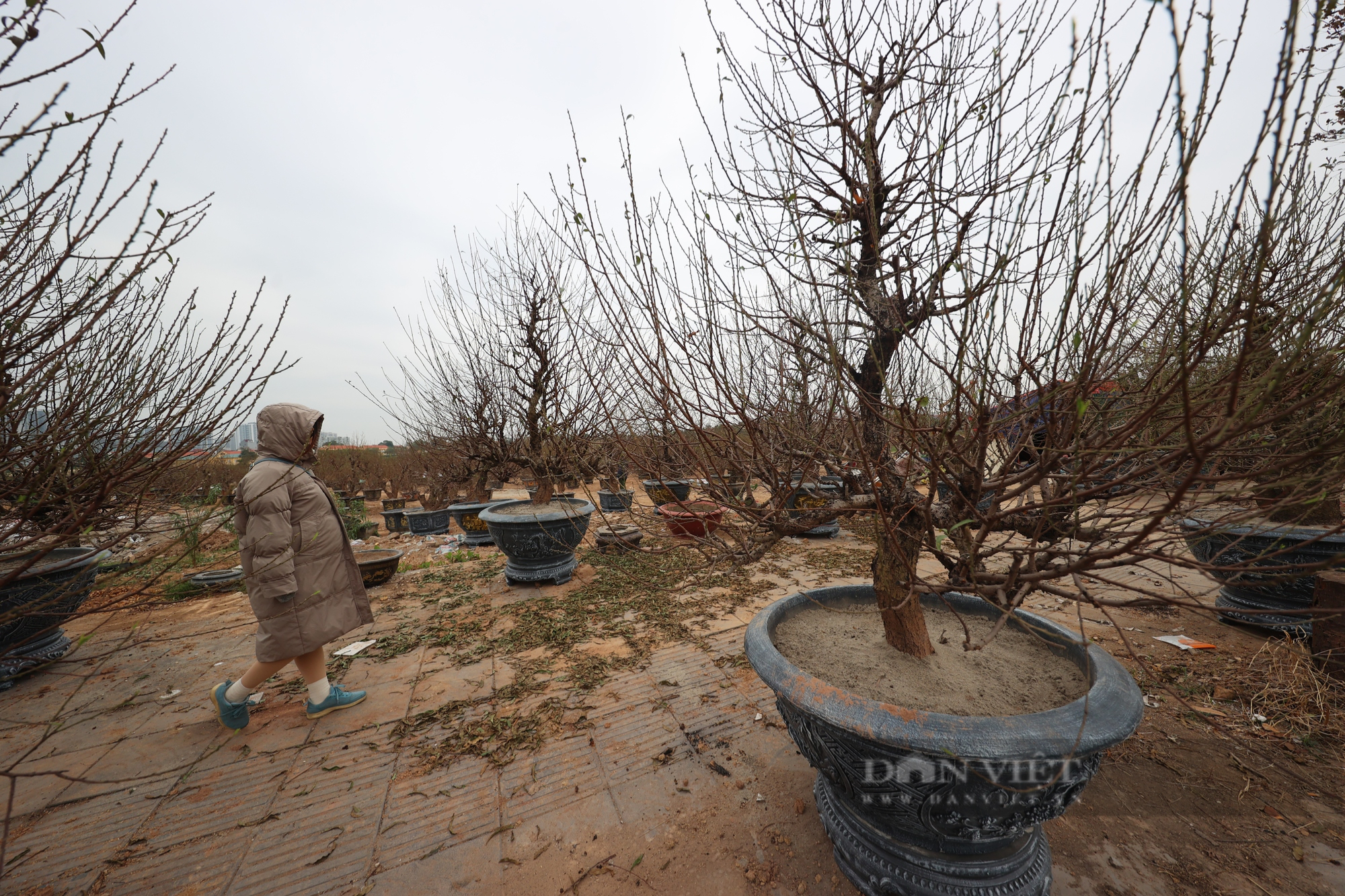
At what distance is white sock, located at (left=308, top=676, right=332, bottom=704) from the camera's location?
284 centimetres

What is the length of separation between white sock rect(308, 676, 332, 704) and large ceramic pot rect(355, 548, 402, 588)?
2.18 meters

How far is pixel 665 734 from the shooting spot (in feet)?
8.45

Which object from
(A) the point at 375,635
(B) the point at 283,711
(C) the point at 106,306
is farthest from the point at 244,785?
(C) the point at 106,306

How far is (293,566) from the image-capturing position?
2668 mm

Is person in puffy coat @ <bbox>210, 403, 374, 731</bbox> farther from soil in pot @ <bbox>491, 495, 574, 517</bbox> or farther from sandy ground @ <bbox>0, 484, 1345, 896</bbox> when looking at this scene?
soil in pot @ <bbox>491, 495, 574, 517</bbox>

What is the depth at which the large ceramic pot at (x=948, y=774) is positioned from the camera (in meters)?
1.40

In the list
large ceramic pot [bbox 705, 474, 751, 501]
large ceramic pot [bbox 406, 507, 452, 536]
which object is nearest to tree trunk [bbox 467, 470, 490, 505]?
large ceramic pot [bbox 406, 507, 452, 536]

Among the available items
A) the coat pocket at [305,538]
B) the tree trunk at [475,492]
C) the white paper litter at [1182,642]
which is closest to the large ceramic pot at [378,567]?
the coat pocket at [305,538]

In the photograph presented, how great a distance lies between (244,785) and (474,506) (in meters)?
6.07

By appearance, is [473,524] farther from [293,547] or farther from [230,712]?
[293,547]

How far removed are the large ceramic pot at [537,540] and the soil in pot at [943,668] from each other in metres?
2.80

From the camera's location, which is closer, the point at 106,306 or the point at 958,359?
the point at 958,359

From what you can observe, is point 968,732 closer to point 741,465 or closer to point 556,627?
point 741,465

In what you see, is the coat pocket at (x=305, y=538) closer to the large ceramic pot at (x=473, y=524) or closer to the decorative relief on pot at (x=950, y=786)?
the decorative relief on pot at (x=950, y=786)
